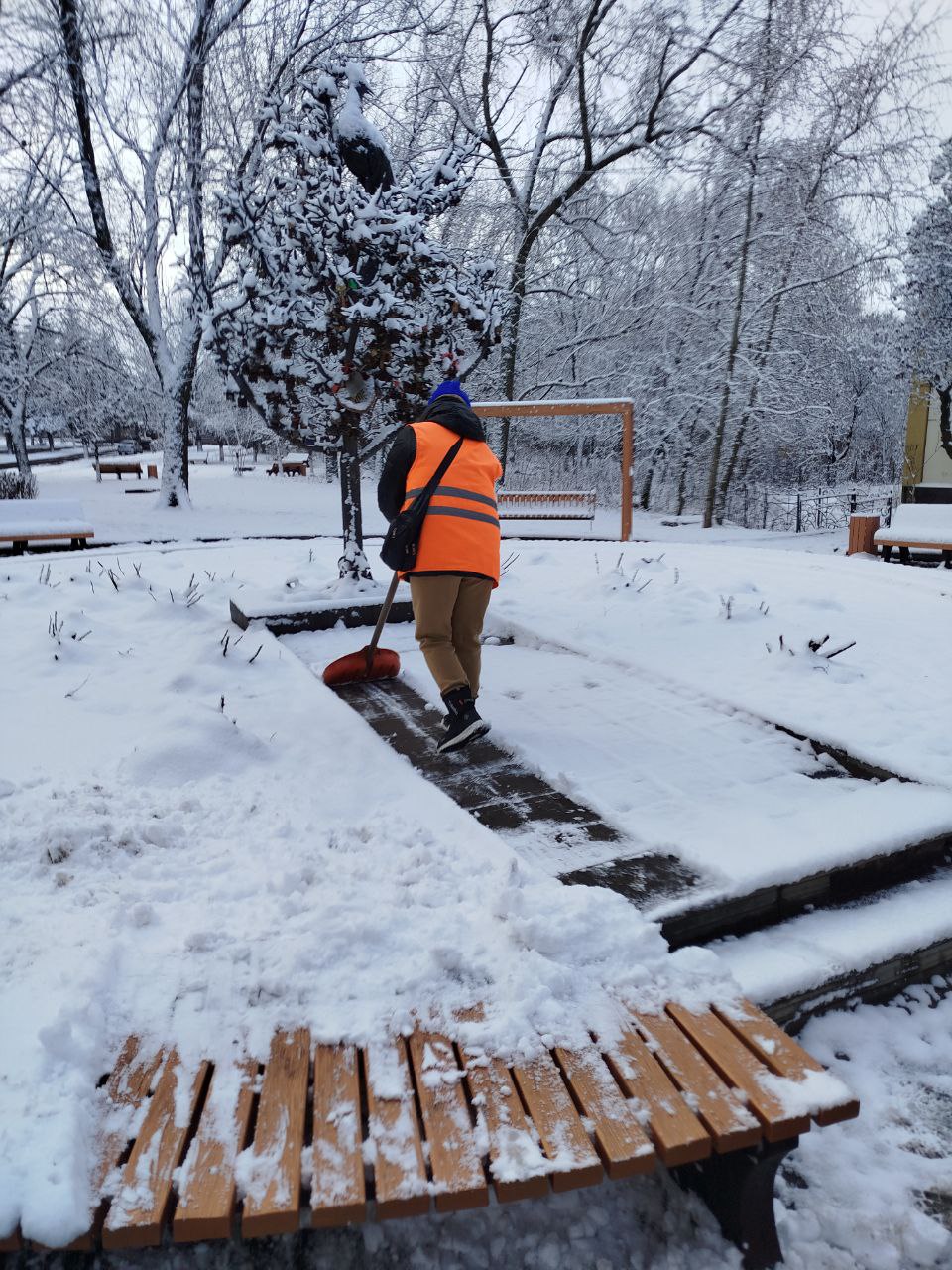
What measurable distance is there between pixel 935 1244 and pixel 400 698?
328 cm

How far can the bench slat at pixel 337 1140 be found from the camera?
1.50m

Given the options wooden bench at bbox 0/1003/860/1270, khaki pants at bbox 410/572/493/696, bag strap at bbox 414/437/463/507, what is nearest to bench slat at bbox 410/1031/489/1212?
wooden bench at bbox 0/1003/860/1270

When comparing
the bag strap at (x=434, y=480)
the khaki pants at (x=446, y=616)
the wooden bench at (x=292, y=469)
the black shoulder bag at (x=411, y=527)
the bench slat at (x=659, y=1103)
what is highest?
the wooden bench at (x=292, y=469)

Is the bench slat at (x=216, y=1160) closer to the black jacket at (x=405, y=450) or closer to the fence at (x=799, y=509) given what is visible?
the black jacket at (x=405, y=450)

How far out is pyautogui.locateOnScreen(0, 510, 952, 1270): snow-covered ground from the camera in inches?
72.4

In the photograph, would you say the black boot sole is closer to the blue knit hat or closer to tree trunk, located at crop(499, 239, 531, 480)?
the blue knit hat

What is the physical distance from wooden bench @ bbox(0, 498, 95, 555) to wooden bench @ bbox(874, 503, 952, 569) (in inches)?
411

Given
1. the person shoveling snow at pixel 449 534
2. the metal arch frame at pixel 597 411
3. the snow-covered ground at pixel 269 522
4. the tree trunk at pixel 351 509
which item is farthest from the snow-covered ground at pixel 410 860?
the snow-covered ground at pixel 269 522

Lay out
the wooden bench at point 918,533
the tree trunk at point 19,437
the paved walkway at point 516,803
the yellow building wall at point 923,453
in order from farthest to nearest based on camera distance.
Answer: the tree trunk at point 19,437
the yellow building wall at point 923,453
the wooden bench at point 918,533
the paved walkway at point 516,803

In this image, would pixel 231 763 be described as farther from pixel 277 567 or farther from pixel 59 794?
pixel 277 567

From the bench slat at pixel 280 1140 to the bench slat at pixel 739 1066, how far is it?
86 centimetres

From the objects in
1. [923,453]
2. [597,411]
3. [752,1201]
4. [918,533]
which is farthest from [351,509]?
[923,453]

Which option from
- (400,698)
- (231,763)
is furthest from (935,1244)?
(400,698)

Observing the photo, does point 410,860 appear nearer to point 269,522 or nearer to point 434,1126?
point 434,1126
